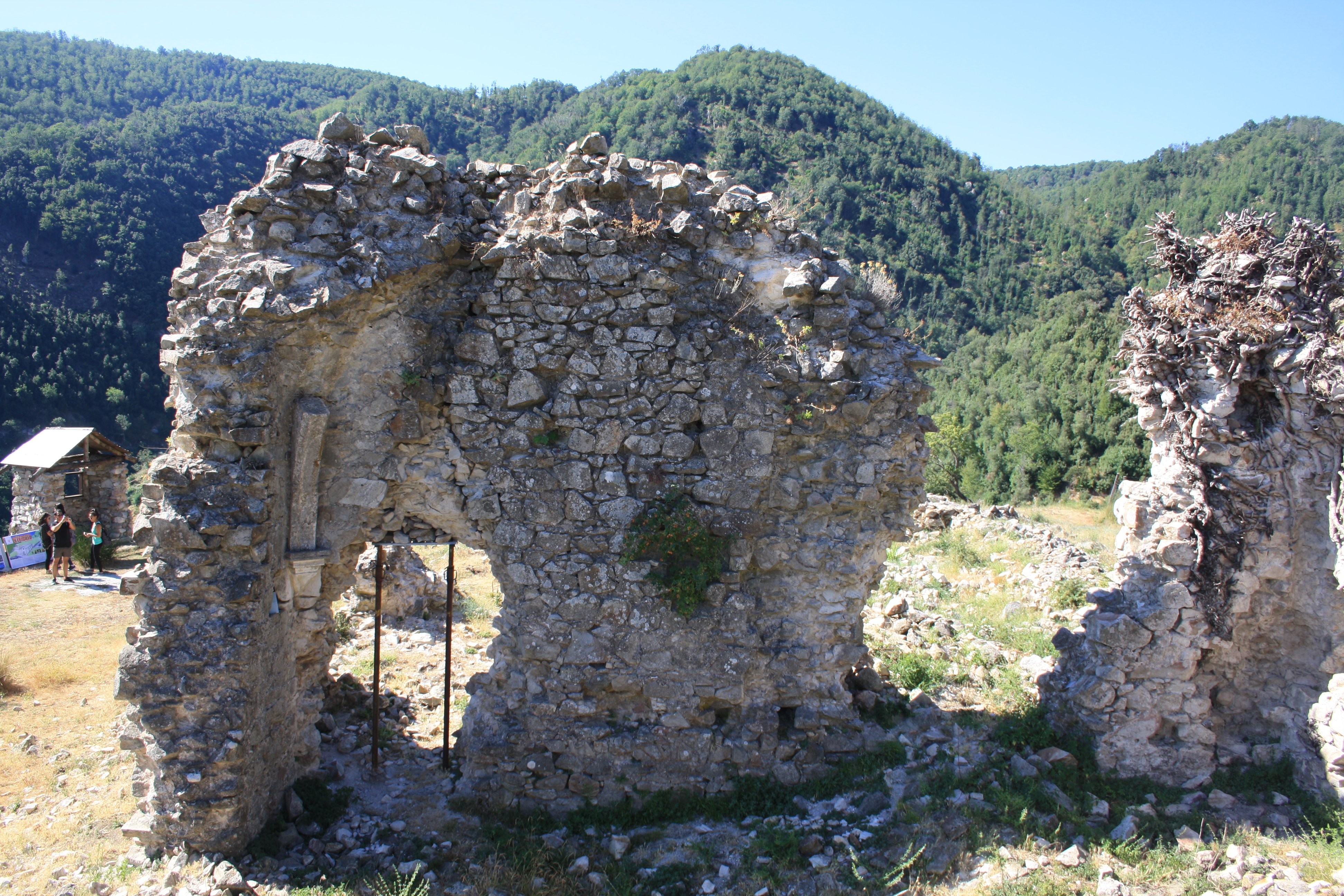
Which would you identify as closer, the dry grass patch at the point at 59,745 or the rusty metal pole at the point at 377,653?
the dry grass patch at the point at 59,745

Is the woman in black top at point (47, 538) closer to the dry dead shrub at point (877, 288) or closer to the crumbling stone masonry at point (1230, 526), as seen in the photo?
the dry dead shrub at point (877, 288)

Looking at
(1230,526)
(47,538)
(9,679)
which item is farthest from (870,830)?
(47,538)

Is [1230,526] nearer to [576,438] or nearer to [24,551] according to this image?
[576,438]

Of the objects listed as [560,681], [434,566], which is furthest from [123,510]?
[560,681]

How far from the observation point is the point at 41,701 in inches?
316

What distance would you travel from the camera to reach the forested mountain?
3453cm

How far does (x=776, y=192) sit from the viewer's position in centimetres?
3694

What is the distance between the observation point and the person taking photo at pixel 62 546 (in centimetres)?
1280

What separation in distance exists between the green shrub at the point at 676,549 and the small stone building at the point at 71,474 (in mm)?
15045

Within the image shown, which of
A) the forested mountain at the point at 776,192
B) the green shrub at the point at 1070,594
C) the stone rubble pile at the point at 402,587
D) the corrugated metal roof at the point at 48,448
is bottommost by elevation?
the stone rubble pile at the point at 402,587

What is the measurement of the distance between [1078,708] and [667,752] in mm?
3549

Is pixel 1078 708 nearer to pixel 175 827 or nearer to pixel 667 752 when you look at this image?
pixel 667 752

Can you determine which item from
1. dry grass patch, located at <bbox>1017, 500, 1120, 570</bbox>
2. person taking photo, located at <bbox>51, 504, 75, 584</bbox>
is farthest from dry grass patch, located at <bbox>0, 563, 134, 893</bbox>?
dry grass patch, located at <bbox>1017, 500, 1120, 570</bbox>

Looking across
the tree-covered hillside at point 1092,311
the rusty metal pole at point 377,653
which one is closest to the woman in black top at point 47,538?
the rusty metal pole at point 377,653
